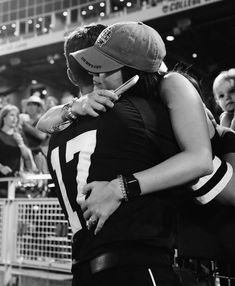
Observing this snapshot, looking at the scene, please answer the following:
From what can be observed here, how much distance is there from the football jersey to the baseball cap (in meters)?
0.10

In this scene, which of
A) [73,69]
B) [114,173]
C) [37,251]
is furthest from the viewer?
[37,251]

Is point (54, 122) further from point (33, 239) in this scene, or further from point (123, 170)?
point (33, 239)

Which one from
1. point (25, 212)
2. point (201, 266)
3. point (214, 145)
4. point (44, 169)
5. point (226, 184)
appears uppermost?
point (44, 169)

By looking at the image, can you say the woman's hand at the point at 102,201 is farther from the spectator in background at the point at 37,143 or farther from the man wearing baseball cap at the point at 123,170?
the spectator in background at the point at 37,143

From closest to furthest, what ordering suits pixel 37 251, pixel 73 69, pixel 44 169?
pixel 73 69 → pixel 37 251 → pixel 44 169

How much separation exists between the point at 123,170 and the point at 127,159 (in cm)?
3

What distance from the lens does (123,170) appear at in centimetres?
122

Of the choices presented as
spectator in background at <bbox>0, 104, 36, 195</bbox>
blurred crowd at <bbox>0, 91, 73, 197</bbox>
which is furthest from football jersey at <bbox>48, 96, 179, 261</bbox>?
spectator in background at <bbox>0, 104, 36, 195</bbox>

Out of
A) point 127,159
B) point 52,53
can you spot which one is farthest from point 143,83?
point 52,53

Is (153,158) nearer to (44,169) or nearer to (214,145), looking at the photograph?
(214,145)

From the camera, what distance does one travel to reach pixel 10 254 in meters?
3.52

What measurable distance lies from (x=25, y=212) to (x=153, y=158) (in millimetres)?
2515

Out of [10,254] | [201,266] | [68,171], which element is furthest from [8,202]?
[68,171]

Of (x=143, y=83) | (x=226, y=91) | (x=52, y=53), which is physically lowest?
(x=143, y=83)
